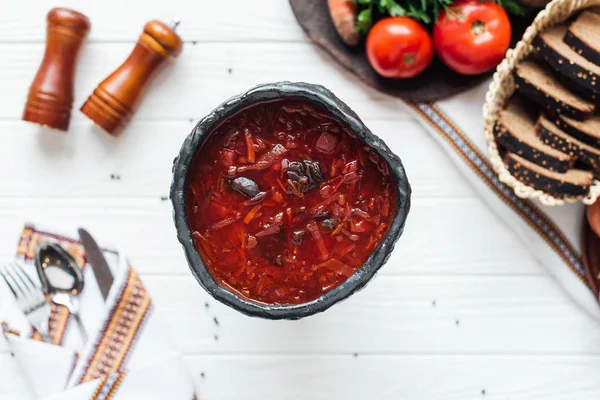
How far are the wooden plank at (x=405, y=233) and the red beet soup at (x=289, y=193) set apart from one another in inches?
15.0

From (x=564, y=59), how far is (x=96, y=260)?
109cm

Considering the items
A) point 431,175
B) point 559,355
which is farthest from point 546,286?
point 431,175

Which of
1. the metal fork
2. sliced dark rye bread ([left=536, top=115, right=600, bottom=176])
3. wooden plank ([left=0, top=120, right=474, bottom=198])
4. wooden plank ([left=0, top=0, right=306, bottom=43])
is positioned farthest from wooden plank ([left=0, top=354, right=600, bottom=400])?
wooden plank ([left=0, top=0, right=306, bottom=43])

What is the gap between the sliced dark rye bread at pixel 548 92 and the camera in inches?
57.3

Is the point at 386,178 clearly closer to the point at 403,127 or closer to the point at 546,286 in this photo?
the point at 403,127

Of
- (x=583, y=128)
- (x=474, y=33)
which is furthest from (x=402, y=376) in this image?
(x=474, y=33)

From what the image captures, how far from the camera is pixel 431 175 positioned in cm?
165

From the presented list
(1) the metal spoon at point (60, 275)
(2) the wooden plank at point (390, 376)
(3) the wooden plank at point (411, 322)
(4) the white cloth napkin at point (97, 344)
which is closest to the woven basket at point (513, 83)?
(3) the wooden plank at point (411, 322)

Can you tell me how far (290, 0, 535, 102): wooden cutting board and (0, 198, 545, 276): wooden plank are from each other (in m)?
0.25

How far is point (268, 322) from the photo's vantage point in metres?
1.69

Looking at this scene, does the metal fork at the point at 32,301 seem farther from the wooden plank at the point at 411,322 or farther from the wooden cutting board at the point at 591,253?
the wooden cutting board at the point at 591,253

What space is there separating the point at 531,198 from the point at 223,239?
73 centimetres

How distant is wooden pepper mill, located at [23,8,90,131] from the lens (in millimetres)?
1570

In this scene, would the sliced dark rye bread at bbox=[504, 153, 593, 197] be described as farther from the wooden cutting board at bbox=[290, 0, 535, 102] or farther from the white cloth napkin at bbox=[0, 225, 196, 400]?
the white cloth napkin at bbox=[0, 225, 196, 400]
